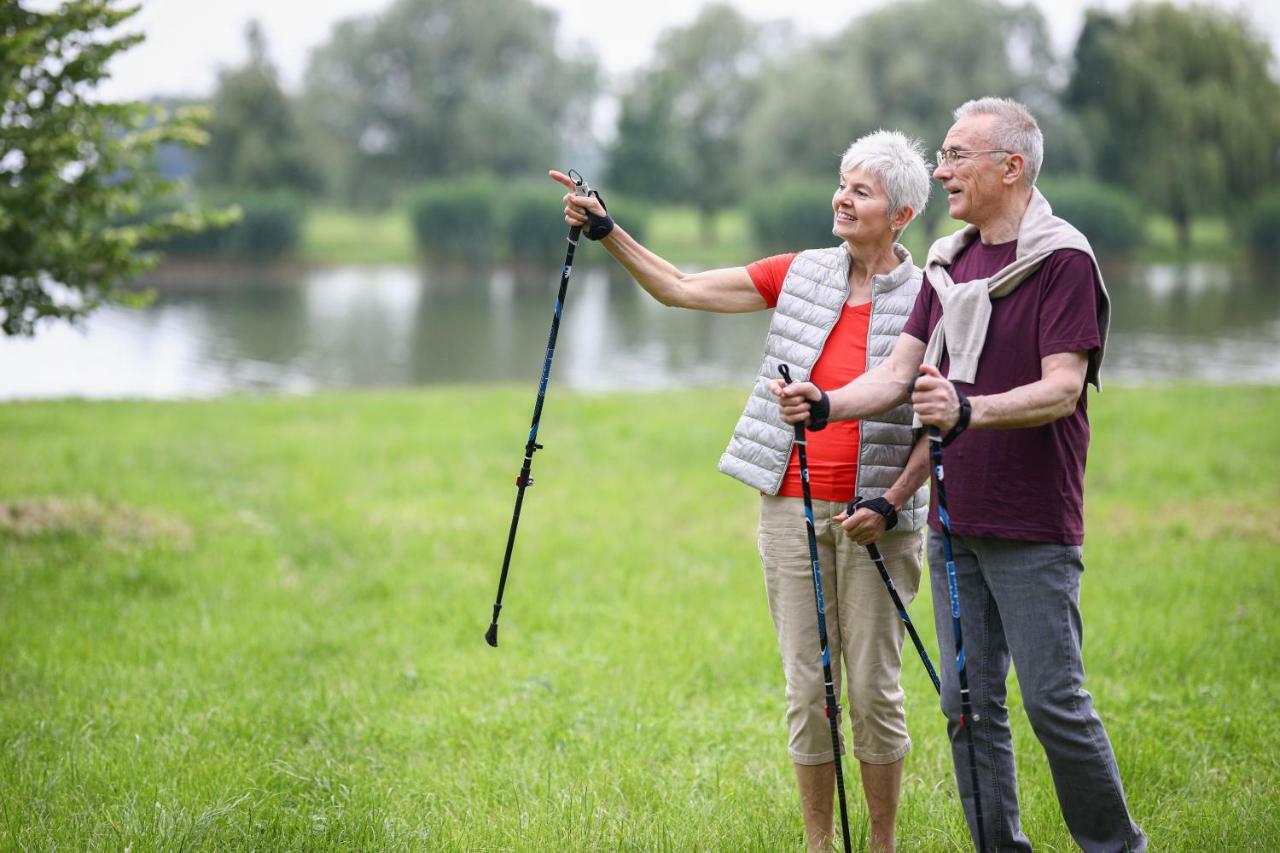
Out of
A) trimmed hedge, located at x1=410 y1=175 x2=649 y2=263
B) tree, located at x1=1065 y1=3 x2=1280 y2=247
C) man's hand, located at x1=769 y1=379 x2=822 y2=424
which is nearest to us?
man's hand, located at x1=769 y1=379 x2=822 y2=424

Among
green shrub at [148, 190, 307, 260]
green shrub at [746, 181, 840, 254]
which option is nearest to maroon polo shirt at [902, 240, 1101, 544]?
green shrub at [746, 181, 840, 254]

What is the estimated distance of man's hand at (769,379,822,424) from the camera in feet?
11.8

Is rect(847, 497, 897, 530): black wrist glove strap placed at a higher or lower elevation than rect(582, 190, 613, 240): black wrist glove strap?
lower

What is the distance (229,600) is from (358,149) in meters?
69.8

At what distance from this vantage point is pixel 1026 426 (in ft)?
11.3

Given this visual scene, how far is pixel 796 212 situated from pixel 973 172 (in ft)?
149

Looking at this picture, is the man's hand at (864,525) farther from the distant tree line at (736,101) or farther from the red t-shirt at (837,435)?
the distant tree line at (736,101)

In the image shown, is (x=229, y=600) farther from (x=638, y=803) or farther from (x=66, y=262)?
(x=638, y=803)

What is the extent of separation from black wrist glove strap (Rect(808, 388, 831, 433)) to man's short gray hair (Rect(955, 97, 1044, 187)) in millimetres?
932

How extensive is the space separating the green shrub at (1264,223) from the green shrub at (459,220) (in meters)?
32.5

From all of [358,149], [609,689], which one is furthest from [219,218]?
[358,149]

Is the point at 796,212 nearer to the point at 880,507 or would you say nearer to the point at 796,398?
the point at 880,507

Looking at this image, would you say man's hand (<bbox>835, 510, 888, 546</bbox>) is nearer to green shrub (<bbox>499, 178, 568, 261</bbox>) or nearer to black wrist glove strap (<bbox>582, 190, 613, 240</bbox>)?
black wrist glove strap (<bbox>582, 190, 613, 240</bbox>)

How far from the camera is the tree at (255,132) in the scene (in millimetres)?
58219
